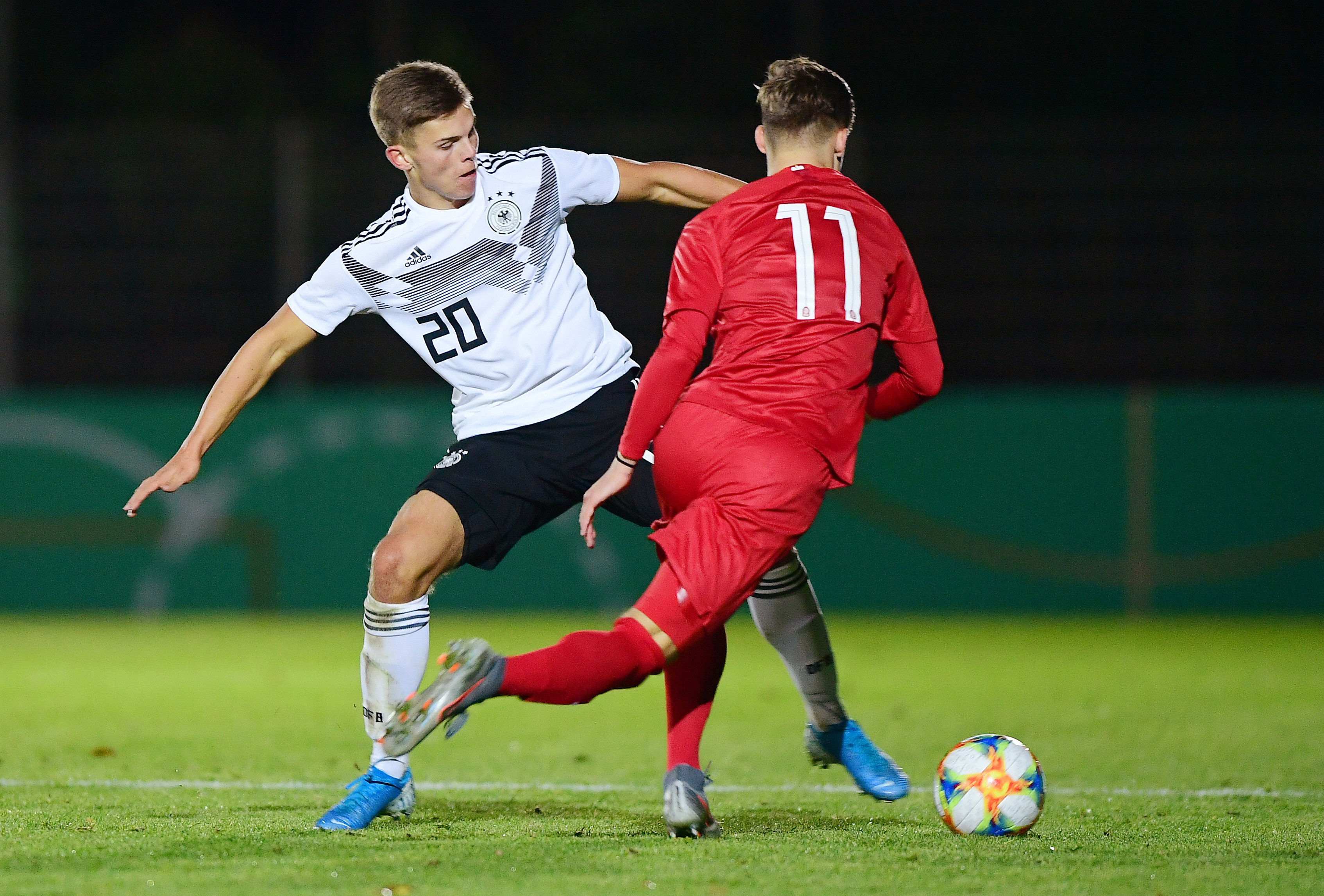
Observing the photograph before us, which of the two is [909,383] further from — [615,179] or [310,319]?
[310,319]

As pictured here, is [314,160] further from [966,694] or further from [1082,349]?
[966,694]

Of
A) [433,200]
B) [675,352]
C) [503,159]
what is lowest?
[675,352]

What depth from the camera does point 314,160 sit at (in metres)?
14.8

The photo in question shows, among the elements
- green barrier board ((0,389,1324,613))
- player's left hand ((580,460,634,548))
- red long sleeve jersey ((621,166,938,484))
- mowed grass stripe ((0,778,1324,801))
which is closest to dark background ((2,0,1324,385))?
green barrier board ((0,389,1324,613))

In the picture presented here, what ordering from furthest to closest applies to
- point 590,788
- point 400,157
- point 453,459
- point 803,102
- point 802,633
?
point 590,788, point 802,633, point 453,459, point 400,157, point 803,102

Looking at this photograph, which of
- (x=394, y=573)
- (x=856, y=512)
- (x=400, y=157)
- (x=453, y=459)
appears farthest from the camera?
(x=856, y=512)

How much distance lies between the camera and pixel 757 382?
14.4 ft

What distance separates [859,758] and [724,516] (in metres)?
1.25

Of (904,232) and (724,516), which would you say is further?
(904,232)

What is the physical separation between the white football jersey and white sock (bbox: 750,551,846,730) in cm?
81

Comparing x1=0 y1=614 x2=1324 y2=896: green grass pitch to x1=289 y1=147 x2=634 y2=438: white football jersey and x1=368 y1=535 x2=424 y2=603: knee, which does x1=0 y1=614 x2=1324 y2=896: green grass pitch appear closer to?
x1=368 y1=535 x2=424 y2=603: knee

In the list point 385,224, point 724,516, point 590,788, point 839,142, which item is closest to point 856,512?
point 590,788

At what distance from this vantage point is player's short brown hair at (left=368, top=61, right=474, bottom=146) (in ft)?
15.8

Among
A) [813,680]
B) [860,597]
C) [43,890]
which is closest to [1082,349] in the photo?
[860,597]
